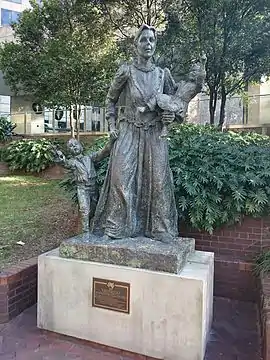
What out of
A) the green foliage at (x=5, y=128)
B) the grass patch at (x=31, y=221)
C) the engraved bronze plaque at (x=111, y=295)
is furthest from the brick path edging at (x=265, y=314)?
the green foliage at (x=5, y=128)

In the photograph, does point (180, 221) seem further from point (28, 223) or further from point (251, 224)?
point (28, 223)

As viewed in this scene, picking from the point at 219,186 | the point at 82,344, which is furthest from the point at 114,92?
the point at 82,344

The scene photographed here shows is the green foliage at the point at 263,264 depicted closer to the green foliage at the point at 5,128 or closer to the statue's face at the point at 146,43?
the statue's face at the point at 146,43

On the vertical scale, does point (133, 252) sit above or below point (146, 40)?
below

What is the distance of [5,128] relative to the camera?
1440 centimetres

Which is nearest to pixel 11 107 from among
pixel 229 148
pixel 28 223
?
pixel 28 223

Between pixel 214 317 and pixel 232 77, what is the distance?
9.03 m

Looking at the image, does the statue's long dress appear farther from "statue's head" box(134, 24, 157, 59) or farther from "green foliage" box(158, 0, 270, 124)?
"green foliage" box(158, 0, 270, 124)

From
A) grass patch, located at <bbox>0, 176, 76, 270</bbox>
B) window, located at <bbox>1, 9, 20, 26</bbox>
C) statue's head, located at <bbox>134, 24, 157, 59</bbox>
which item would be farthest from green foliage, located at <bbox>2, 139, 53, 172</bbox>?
window, located at <bbox>1, 9, 20, 26</bbox>

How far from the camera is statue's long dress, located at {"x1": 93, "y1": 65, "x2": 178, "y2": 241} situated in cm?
282

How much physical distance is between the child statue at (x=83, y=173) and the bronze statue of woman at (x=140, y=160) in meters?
0.19

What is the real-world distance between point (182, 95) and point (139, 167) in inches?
25.9

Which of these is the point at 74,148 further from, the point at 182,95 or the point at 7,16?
the point at 7,16

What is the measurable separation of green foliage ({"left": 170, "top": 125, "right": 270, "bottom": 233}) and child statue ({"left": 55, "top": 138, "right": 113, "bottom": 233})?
1097 millimetres
